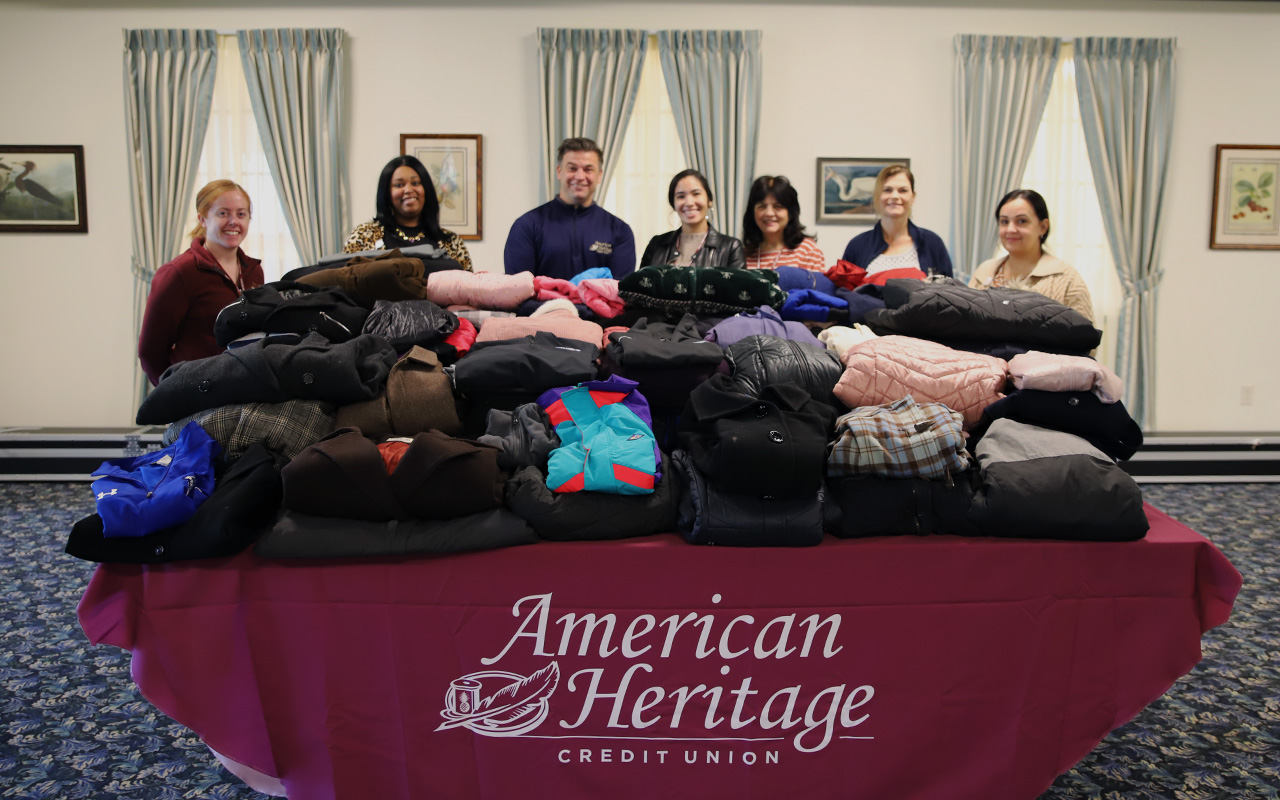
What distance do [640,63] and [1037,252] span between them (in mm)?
3463

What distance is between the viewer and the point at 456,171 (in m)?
5.32

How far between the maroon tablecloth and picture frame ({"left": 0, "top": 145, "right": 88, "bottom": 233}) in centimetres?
515

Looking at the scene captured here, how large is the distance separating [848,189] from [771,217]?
9.11ft

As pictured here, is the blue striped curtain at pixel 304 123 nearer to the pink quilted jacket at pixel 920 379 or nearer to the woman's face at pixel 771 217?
the woman's face at pixel 771 217

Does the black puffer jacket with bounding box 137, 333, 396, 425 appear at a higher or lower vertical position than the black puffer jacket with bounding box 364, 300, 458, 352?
lower

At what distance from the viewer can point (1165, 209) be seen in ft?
17.8

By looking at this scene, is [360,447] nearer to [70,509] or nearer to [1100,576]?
[1100,576]

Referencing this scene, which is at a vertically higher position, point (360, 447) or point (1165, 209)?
point (1165, 209)

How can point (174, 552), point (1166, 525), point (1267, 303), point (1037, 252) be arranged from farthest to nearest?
point (1267, 303)
point (1037, 252)
point (1166, 525)
point (174, 552)

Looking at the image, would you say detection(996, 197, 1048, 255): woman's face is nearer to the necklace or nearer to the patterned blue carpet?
the patterned blue carpet

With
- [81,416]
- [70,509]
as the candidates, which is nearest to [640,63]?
[70,509]

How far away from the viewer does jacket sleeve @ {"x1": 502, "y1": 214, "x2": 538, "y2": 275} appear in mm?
2979

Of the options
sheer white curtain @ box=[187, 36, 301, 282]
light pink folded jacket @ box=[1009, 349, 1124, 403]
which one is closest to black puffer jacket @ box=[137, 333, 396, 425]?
light pink folded jacket @ box=[1009, 349, 1124, 403]

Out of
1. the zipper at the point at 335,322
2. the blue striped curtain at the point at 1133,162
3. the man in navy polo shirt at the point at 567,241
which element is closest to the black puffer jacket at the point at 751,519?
the zipper at the point at 335,322
